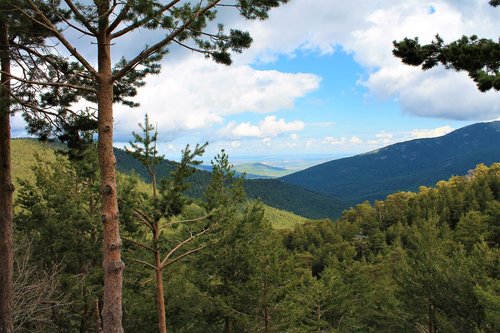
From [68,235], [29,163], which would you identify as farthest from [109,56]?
[29,163]

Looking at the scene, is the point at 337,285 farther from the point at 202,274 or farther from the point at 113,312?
the point at 113,312

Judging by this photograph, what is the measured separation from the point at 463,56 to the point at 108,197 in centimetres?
660

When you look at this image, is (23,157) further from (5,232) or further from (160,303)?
(5,232)

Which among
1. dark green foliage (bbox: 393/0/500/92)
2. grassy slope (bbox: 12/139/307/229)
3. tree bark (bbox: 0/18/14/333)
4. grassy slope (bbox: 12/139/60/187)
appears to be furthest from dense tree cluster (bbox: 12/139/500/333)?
grassy slope (bbox: 12/139/60/187)

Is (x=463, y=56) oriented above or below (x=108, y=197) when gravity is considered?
above

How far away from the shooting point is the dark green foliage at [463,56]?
6.66 metres

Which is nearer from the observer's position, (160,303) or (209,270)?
(160,303)

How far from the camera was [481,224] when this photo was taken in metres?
40.7

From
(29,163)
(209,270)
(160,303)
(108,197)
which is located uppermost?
(29,163)

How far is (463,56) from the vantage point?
Answer: 267 inches

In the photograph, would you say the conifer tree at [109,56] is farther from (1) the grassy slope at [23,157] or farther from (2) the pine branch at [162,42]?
(1) the grassy slope at [23,157]

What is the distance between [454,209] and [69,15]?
2571 inches

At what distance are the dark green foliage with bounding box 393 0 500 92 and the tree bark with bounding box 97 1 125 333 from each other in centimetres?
550

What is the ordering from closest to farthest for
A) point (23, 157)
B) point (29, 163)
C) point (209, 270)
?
1. point (209, 270)
2. point (29, 163)
3. point (23, 157)
